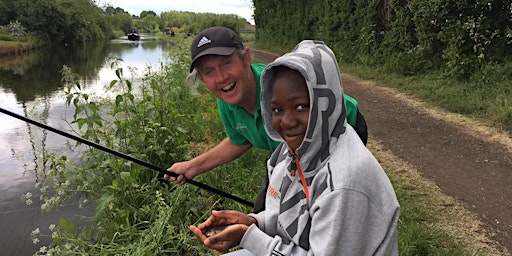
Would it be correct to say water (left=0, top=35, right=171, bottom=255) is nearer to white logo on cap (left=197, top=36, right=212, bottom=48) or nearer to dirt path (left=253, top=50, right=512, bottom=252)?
white logo on cap (left=197, top=36, right=212, bottom=48)

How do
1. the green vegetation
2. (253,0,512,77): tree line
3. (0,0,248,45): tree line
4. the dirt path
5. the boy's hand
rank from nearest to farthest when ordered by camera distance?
the boy's hand → the dirt path → the green vegetation → (253,0,512,77): tree line → (0,0,248,45): tree line

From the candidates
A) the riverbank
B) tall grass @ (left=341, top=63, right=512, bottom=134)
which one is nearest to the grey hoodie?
tall grass @ (left=341, top=63, right=512, bottom=134)

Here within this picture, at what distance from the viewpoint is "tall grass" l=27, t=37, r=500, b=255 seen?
2.89 meters

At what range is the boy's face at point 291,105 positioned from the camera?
4.21ft

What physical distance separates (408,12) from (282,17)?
41.7 ft

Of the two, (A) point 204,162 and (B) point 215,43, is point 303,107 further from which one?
(A) point 204,162

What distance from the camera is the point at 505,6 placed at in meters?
6.81

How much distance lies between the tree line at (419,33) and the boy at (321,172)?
6.75 metres

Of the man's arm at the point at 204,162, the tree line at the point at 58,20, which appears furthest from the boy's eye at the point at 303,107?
the tree line at the point at 58,20

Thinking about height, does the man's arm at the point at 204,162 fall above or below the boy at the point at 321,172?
below

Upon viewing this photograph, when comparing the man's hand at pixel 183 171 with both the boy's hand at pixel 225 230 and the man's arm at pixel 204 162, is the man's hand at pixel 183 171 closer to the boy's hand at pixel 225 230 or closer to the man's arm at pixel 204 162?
the man's arm at pixel 204 162

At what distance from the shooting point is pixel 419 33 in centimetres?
866

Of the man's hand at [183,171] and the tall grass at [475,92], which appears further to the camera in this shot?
the tall grass at [475,92]

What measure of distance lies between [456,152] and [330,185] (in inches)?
155
